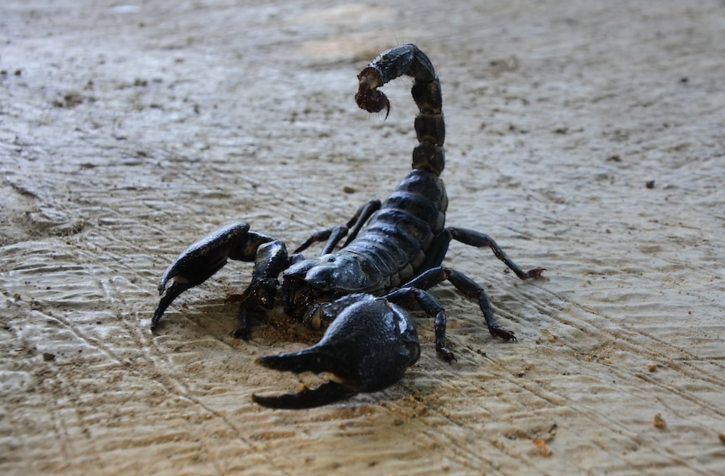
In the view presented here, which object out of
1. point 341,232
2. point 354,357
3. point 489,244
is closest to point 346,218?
point 341,232

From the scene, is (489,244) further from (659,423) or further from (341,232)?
(659,423)

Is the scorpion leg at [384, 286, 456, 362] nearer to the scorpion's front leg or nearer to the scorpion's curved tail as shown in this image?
the scorpion's front leg

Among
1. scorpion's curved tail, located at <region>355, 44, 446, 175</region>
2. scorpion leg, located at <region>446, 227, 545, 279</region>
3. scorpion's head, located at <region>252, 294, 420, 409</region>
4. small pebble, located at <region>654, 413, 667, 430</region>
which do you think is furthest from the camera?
scorpion leg, located at <region>446, 227, 545, 279</region>

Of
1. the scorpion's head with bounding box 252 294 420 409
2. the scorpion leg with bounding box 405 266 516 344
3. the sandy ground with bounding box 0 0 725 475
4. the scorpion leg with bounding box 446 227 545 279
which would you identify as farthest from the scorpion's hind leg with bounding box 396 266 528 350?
the scorpion's head with bounding box 252 294 420 409

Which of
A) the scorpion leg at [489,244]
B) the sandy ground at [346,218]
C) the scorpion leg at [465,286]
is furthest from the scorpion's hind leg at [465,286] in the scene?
the scorpion leg at [489,244]

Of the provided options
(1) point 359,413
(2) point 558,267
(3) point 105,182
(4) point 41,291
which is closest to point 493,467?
(1) point 359,413

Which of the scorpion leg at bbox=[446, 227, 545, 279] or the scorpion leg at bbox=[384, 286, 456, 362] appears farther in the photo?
the scorpion leg at bbox=[446, 227, 545, 279]

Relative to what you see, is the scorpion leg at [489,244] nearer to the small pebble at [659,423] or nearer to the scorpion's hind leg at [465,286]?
the scorpion's hind leg at [465,286]
